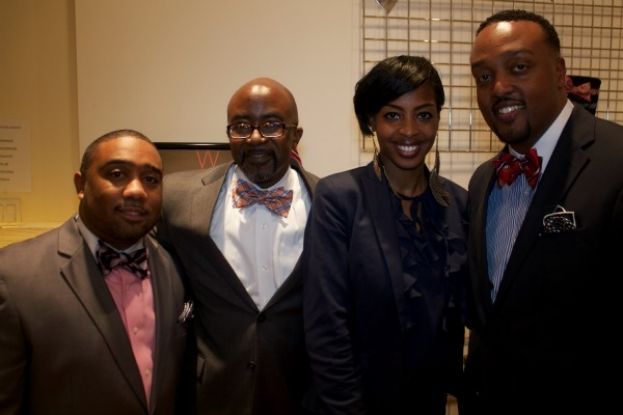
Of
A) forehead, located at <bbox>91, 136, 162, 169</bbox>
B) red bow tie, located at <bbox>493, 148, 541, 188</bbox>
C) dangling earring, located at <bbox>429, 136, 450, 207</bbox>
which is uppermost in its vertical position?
forehead, located at <bbox>91, 136, 162, 169</bbox>

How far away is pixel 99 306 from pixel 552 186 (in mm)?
1387

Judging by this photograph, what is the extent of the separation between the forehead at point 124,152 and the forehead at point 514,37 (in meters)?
1.16

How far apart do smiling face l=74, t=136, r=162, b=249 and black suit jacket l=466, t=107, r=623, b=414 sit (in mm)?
1159

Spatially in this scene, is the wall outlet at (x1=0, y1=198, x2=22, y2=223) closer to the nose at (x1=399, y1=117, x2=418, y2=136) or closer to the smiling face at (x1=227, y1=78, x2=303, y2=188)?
the smiling face at (x1=227, y1=78, x2=303, y2=188)

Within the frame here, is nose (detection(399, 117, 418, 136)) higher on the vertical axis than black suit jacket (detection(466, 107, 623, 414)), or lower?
higher

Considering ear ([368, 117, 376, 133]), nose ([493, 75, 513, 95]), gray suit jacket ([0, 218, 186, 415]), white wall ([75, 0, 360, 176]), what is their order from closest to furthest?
gray suit jacket ([0, 218, 186, 415])
nose ([493, 75, 513, 95])
ear ([368, 117, 376, 133])
white wall ([75, 0, 360, 176])

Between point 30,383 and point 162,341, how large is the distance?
36cm

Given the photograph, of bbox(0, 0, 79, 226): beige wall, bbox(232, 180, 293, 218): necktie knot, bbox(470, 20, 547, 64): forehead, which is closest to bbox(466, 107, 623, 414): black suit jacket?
bbox(470, 20, 547, 64): forehead

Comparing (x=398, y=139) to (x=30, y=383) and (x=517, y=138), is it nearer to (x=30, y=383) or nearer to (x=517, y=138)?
(x=517, y=138)

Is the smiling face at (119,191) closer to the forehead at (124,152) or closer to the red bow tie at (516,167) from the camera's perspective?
the forehead at (124,152)

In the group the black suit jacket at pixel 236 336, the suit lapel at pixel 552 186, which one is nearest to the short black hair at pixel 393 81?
the suit lapel at pixel 552 186

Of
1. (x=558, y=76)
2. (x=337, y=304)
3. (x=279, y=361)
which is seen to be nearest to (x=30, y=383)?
(x=279, y=361)

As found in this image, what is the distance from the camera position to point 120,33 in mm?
2539

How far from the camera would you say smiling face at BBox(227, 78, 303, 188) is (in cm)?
173
